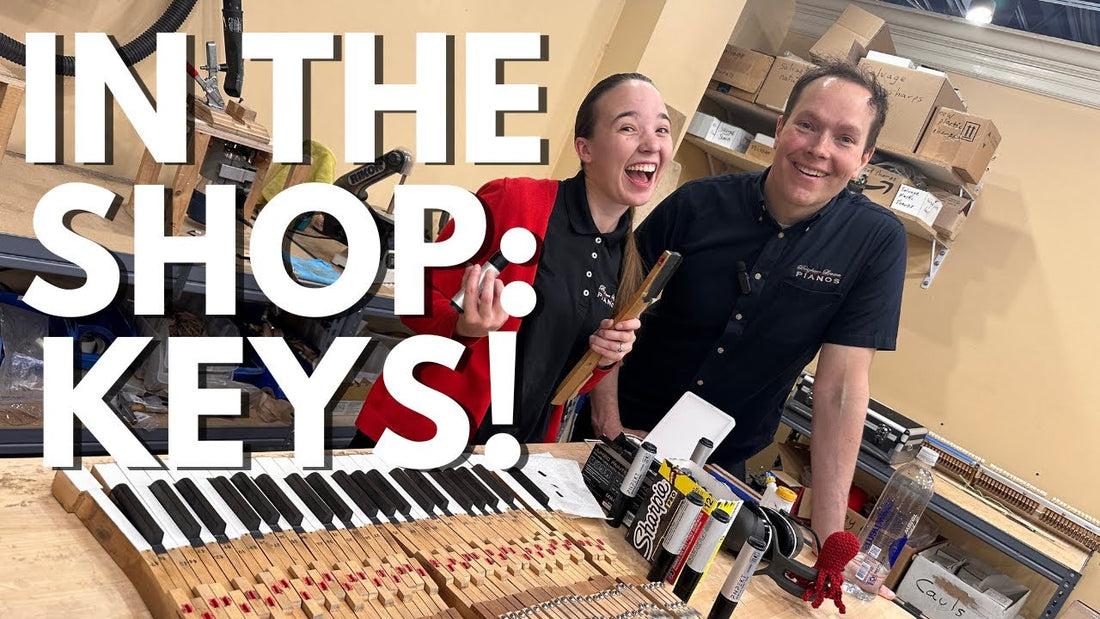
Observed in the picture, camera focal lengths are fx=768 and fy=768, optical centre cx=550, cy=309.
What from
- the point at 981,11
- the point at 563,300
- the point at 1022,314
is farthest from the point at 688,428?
the point at 981,11

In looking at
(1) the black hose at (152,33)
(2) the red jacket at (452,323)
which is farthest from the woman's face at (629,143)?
(1) the black hose at (152,33)

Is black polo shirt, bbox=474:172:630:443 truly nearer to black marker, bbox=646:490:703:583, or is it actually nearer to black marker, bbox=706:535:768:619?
black marker, bbox=646:490:703:583

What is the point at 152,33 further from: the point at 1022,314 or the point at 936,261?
the point at 1022,314

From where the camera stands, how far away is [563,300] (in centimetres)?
189

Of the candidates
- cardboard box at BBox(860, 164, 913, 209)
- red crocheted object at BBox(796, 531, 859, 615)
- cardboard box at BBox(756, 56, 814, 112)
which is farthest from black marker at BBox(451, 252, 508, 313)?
cardboard box at BBox(756, 56, 814, 112)

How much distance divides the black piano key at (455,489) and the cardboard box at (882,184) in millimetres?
3203

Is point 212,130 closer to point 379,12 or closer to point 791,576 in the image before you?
point 379,12

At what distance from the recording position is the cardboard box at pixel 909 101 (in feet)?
13.0

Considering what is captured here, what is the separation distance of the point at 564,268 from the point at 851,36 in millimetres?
3252

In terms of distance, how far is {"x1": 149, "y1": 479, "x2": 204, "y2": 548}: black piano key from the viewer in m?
1.18

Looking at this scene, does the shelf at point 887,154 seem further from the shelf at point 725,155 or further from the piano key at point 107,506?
the piano key at point 107,506

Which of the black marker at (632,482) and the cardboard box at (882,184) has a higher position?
the cardboard box at (882,184)

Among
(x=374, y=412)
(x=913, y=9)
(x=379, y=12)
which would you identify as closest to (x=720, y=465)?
(x=374, y=412)

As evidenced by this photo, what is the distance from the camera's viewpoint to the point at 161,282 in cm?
217
